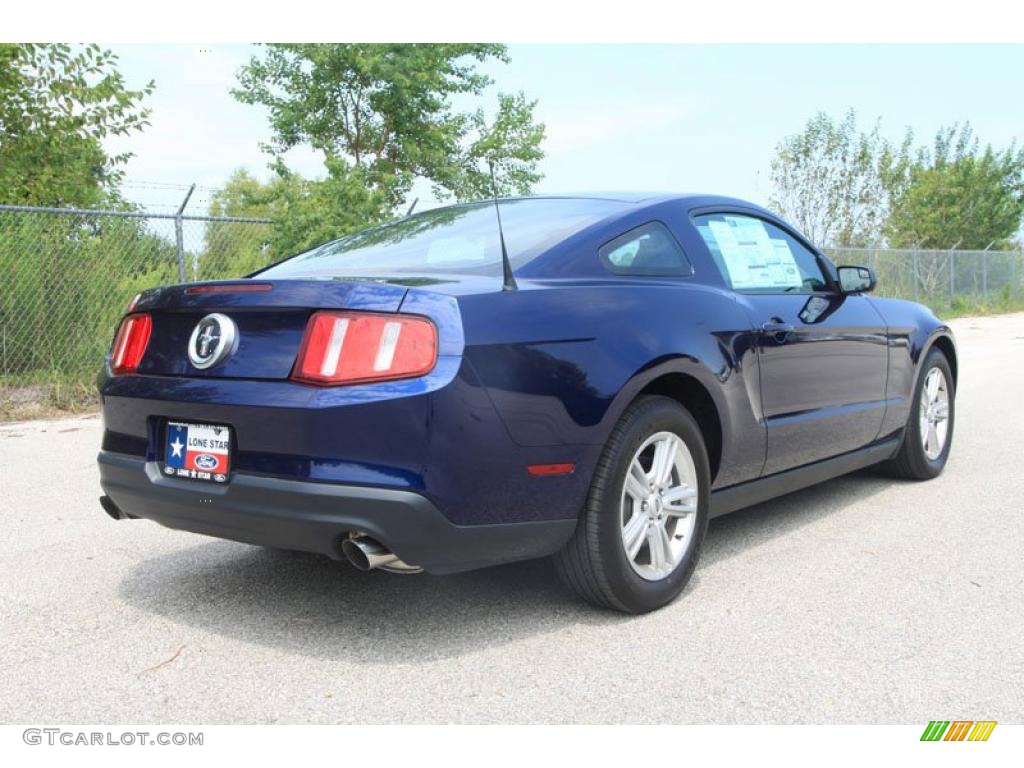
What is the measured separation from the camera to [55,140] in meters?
11.5

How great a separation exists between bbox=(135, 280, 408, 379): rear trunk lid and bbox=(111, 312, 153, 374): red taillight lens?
0.25ft

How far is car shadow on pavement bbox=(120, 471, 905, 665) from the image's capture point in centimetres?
334

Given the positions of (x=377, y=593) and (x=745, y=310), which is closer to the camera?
(x=377, y=593)

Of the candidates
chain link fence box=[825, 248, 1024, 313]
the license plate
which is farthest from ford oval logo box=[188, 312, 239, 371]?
chain link fence box=[825, 248, 1024, 313]

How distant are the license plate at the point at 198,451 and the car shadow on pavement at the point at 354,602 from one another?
57cm

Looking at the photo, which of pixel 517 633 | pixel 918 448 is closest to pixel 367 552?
pixel 517 633

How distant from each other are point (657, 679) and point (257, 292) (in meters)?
1.68

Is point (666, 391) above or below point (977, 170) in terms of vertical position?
below

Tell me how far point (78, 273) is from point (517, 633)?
8018 mm

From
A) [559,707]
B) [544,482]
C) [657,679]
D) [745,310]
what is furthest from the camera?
[745,310]

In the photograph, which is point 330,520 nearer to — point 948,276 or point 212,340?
point 212,340

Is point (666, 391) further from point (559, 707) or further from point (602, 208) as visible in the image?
point (559, 707)

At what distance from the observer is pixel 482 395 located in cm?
302
